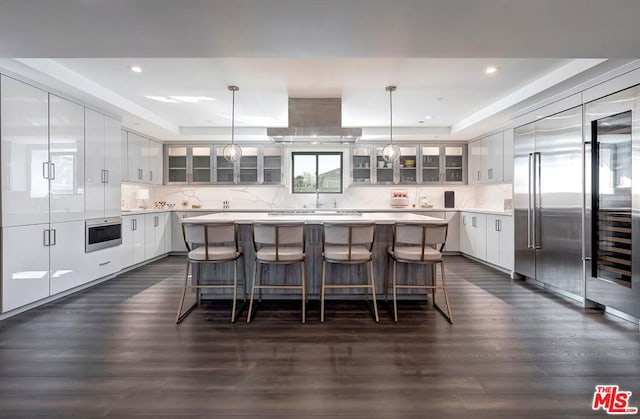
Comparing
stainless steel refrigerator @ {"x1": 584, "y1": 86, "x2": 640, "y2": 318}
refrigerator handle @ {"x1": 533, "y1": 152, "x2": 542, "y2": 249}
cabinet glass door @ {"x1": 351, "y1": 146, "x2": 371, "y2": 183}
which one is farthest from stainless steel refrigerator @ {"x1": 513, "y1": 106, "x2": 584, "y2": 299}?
cabinet glass door @ {"x1": 351, "y1": 146, "x2": 371, "y2": 183}

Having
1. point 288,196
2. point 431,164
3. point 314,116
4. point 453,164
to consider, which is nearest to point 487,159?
point 453,164

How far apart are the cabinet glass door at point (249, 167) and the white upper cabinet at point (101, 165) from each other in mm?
2486

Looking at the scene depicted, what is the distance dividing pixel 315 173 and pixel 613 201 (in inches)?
194

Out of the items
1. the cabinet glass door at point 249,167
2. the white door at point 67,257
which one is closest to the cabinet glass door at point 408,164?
the cabinet glass door at point 249,167

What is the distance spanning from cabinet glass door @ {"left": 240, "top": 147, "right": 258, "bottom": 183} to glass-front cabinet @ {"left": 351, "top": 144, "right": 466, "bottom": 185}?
2.11m

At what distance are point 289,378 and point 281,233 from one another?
1323mm

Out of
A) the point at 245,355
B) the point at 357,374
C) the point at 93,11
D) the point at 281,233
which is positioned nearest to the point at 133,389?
the point at 245,355

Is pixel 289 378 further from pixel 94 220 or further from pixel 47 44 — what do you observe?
pixel 94 220

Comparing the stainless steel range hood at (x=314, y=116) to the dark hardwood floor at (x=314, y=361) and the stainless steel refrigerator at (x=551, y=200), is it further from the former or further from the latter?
the stainless steel refrigerator at (x=551, y=200)

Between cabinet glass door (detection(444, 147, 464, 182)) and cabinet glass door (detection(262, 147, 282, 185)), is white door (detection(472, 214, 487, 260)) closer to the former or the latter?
cabinet glass door (detection(444, 147, 464, 182))

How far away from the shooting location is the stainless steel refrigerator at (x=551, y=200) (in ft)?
11.4

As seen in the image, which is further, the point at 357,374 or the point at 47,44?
the point at 47,44

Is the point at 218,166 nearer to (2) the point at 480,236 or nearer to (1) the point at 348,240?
(1) the point at 348,240

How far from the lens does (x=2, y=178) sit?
295 cm
